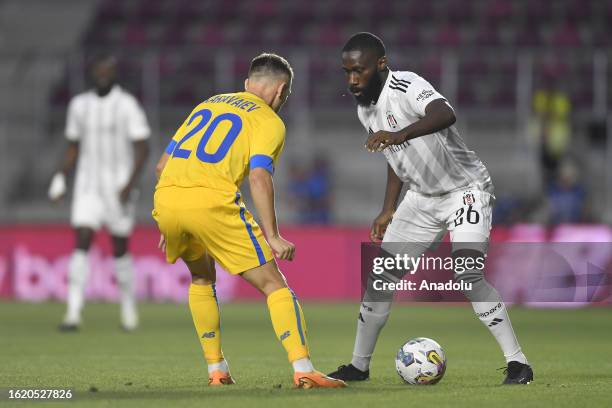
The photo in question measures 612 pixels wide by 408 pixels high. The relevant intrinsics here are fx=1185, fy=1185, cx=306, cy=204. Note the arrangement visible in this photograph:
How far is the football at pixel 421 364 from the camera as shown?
23.4 feet

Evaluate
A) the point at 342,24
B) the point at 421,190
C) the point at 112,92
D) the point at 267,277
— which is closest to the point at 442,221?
the point at 421,190

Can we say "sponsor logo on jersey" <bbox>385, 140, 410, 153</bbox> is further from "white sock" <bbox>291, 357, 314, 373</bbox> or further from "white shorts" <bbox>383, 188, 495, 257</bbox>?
"white sock" <bbox>291, 357, 314, 373</bbox>

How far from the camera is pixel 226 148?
263 inches

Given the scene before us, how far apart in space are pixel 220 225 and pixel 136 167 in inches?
209

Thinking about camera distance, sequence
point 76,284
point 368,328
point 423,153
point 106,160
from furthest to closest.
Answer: point 106,160 < point 76,284 < point 368,328 < point 423,153

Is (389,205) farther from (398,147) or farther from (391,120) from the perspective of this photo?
(391,120)

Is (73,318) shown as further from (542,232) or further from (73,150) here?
(542,232)

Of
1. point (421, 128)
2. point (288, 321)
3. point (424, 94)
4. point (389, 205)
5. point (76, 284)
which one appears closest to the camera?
point (288, 321)

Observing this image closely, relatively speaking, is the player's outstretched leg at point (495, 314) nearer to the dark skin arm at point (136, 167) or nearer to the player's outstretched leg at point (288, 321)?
the player's outstretched leg at point (288, 321)

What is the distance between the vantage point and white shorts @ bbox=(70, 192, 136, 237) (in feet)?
38.7

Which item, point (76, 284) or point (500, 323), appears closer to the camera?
point (500, 323)

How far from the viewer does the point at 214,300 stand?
7.07m

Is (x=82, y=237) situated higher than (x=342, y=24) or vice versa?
(x=342, y=24)

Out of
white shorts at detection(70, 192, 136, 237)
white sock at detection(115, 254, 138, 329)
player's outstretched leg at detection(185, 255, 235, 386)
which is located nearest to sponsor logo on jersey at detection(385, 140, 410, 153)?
player's outstretched leg at detection(185, 255, 235, 386)
